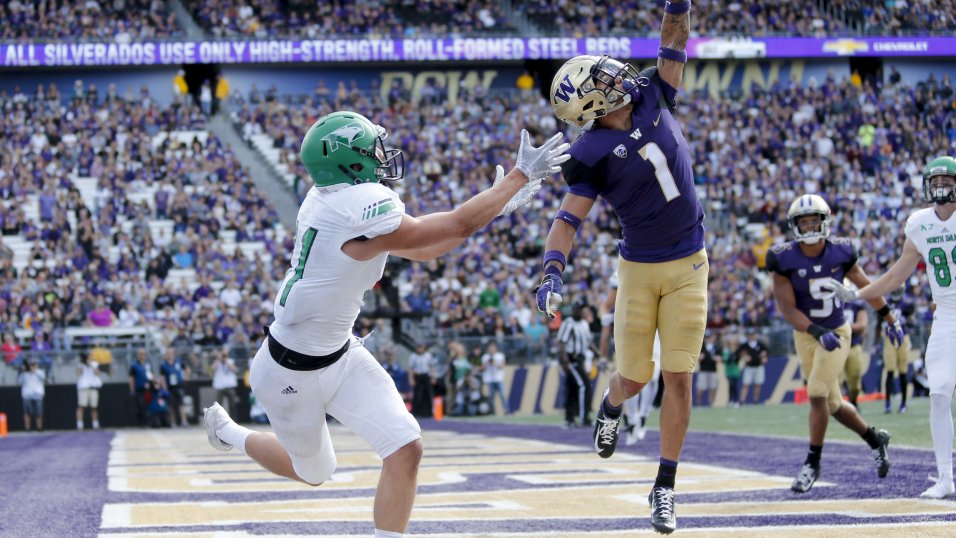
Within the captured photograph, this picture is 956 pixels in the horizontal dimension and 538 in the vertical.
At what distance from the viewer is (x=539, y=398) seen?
75.2ft

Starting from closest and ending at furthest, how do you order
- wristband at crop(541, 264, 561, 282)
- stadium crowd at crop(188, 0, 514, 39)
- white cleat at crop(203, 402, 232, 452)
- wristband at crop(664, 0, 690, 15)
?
wristband at crop(541, 264, 561, 282) → wristband at crop(664, 0, 690, 15) → white cleat at crop(203, 402, 232, 452) → stadium crowd at crop(188, 0, 514, 39)

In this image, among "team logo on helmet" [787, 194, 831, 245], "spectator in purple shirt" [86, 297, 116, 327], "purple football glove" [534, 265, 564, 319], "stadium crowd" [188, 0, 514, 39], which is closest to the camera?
"purple football glove" [534, 265, 564, 319]

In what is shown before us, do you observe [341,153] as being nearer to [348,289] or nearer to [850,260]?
[348,289]

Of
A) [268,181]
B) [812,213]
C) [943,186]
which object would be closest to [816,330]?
[812,213]

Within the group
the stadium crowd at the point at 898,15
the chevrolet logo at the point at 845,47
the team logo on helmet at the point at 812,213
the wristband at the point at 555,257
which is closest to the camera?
the wristband at the point at 555,257

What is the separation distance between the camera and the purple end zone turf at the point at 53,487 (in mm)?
7535

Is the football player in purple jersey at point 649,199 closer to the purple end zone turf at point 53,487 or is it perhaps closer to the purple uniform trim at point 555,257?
the purple uniform trim at point 555,257

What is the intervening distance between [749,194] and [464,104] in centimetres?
789

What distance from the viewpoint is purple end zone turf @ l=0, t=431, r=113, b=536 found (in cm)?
754

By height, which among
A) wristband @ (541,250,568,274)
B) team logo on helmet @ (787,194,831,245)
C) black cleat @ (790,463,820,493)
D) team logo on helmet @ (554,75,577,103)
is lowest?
black cleat @ (790,463,820,493)

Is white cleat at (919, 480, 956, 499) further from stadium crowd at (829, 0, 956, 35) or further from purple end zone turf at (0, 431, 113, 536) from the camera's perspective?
stadium crowd at (829, 0, 956, 35)

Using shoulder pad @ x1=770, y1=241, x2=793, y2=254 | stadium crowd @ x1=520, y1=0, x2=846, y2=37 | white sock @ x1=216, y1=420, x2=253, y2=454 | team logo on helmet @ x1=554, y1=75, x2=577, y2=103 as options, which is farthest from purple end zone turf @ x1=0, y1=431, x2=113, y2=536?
stadium crowd @ x1=520, y1=0, x2=846, y2=37

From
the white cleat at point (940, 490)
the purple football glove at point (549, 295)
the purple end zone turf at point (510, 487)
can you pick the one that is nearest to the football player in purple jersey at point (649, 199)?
the purple football glove at point (549, 295)

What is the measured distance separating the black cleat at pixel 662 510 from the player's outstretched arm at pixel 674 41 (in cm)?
209
